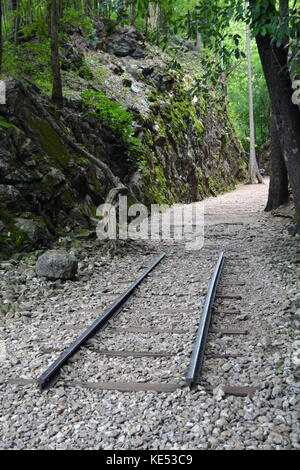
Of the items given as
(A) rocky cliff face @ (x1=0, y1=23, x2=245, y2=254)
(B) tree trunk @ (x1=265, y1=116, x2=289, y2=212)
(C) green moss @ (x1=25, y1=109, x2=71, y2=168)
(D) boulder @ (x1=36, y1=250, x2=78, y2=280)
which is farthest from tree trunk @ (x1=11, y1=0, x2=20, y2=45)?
(D) boulder @ (x1=36, y1=250, x2=78, y2=280)

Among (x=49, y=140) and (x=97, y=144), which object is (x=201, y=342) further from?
(x=97, y=144)

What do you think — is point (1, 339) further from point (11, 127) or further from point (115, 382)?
point (11, 127)

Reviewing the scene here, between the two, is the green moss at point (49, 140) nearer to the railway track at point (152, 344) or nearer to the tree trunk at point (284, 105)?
the railway track at point (152, 344)

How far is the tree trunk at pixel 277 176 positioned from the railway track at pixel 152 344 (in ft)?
23.0

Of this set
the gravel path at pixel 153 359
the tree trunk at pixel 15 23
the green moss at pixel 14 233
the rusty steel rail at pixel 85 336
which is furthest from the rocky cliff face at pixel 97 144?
the rusty steel rail at pixel 85 336

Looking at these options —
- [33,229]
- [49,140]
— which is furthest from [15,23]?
[33,229]

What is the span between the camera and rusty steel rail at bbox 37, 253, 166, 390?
3428 mm

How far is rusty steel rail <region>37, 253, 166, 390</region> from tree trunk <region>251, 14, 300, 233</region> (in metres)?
3.61

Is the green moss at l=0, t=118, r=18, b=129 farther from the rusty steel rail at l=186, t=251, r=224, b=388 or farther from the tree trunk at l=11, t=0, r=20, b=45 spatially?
the tree trunk at l=11, t=0, r=20, b=45

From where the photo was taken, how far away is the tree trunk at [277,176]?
1181cm

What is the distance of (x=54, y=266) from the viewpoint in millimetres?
6328

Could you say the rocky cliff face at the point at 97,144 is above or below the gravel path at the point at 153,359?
above

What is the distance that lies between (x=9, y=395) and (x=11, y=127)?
5.88 meters

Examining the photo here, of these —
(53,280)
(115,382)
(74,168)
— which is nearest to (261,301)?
(115,382)
